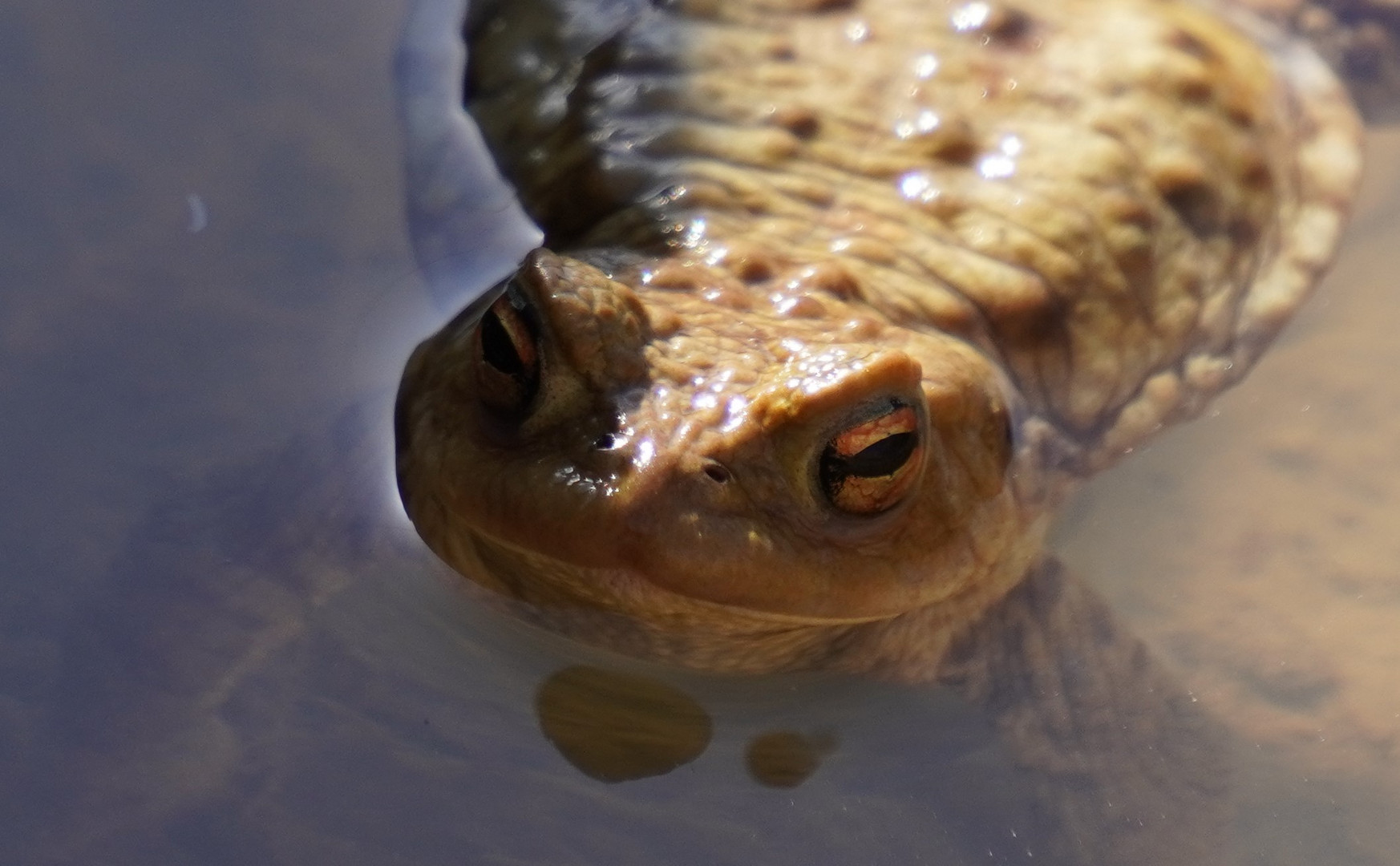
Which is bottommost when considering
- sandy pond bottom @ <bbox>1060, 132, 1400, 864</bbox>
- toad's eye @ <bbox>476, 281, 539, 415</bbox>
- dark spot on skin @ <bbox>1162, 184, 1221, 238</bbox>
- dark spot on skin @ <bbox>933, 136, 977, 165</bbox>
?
sandy pond bottom @ <bbox>1060, 132, 1400, 864</bbox>

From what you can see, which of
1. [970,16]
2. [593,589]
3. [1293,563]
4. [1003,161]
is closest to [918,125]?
[1003,161]

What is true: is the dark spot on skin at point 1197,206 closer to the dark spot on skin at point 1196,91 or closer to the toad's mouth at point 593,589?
the dark spot on skin at point 1196,91

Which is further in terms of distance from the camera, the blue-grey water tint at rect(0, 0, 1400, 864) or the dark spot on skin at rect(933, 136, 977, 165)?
the dark spot on skin at rect(933, 136, 977, 165)

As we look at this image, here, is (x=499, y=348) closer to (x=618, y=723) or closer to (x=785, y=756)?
(x=618, y=723)

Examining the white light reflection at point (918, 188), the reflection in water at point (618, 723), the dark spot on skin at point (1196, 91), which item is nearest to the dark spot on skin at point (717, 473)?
the reflection in water at point (618, 723)

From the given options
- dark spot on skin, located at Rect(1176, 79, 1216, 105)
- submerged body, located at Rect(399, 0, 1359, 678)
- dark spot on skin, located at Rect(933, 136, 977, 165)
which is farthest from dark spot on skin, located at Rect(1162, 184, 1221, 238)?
dark spot on skin, located at Rect(933, 136, 977, 165)

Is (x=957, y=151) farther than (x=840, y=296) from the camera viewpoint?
Yes

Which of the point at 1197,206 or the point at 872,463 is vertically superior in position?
the point at 872,463

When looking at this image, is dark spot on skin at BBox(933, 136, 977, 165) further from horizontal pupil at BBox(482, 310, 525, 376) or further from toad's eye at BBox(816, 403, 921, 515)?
horizontal pupil at BBox(482, 310, 525, 376)
